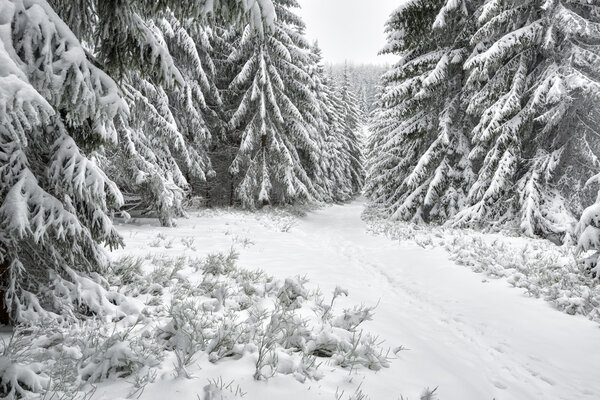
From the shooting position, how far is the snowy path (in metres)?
3.11

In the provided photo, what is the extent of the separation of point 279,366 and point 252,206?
14615 millimetres

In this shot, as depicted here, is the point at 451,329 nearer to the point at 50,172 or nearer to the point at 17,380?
the point at 17,380

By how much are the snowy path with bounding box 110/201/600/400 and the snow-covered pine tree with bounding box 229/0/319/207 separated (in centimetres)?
915

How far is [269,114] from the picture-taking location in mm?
17438

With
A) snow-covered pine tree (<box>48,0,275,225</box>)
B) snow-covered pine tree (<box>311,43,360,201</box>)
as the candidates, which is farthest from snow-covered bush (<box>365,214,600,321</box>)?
snow-covered pine tree (<box>311,43,360,201</box>)

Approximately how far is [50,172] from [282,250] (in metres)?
5.51

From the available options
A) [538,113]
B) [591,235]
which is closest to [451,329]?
[591,235]

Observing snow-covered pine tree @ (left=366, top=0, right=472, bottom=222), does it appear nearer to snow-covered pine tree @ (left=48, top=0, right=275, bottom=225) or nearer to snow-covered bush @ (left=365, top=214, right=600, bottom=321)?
snow-covered bush @ (left=365, top=214, right=600, bottom=321)

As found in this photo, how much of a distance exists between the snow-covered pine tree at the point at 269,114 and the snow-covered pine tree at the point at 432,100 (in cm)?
484

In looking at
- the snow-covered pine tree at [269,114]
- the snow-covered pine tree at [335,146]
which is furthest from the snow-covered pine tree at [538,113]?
the snow-covered pine tree at [335,146]

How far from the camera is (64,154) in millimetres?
3035

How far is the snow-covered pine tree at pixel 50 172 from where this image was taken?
2.29 m

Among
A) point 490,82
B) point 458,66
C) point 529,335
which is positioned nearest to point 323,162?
point 458,66

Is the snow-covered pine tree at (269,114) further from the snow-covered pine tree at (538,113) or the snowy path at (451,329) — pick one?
the snowy path at (451,329)
